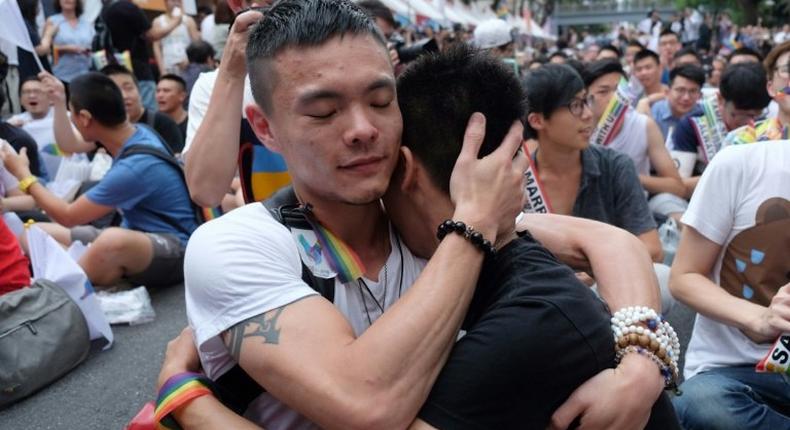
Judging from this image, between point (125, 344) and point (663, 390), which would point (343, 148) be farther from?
point (125, 344)

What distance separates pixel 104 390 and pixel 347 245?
2.42 m

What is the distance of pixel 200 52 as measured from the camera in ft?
27.4

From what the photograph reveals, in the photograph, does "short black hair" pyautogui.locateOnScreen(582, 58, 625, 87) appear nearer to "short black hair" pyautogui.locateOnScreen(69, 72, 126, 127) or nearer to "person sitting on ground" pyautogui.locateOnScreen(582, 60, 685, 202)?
"person sitting on ground" pyautogui.locateOnScreen(582, 60, 685, 202)

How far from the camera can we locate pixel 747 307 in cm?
235

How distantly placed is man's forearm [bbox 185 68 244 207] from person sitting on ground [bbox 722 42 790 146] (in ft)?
7.16

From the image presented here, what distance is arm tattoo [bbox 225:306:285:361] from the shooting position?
1354 millimetres

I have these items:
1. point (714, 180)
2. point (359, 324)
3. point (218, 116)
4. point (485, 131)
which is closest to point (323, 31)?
point (485, 131)

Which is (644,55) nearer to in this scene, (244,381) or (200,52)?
(200,52)

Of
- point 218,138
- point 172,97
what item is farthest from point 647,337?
point 172,97

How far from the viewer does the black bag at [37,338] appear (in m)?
3.33

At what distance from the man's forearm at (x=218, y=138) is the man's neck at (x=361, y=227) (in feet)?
2.79

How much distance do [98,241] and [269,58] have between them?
347 centimetres

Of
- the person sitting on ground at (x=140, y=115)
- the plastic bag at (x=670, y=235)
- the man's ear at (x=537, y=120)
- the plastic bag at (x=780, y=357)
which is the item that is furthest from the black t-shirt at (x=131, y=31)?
the plastic bag at (x=780, y=357)

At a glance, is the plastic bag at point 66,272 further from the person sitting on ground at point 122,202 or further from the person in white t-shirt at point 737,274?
the person in white t-shirt at point 737,274
